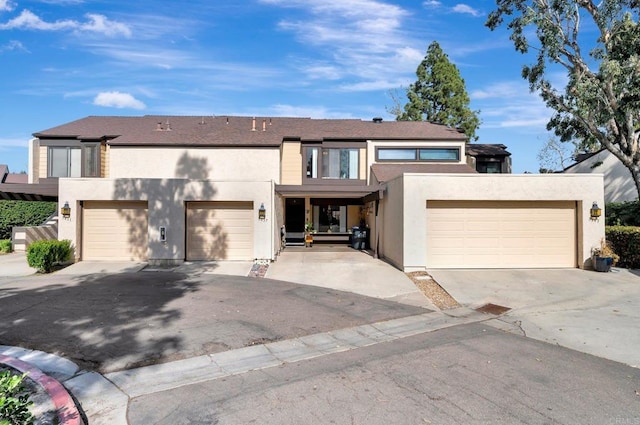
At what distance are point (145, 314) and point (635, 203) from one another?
764 inches

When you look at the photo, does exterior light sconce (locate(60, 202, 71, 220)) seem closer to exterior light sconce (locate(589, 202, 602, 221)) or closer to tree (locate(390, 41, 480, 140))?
exterior light sconce (locate(589, 202, 602, 221))

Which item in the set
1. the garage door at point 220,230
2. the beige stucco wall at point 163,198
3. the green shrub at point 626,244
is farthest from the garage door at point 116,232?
the green shrub at point 626,244

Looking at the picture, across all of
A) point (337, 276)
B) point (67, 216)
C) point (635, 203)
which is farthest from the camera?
point (635, 203)

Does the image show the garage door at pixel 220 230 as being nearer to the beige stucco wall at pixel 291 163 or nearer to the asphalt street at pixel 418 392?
the beige stucco wall at pixel 291 163

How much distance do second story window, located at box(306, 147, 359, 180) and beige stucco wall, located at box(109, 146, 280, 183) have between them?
224 cm

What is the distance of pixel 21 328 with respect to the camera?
6.77m

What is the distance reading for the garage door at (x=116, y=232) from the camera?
14625mm

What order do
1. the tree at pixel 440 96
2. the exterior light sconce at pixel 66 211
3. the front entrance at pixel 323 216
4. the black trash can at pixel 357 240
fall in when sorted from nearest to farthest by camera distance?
1. the exterior light sconce at pixel 66 211
2. the black trash can at pixel 357 240
3. the front entrance at pixel 323 216
4. the tree at pixel 440 96

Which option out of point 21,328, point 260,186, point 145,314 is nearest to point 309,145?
point 260,186

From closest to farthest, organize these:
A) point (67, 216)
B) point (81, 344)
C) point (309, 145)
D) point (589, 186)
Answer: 1. point (81, 344)
2. point (589, 186)
3. point (67, 216)
4. point (309, 145)

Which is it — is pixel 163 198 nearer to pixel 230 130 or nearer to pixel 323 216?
pixel 230 130

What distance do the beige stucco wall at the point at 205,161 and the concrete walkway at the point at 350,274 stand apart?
4743 millimetres

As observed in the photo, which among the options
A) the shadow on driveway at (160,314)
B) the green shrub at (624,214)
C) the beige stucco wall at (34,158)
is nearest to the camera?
the shadow on driveway at (160,314)

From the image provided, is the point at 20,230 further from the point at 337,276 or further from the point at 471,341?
the point at 471,341
